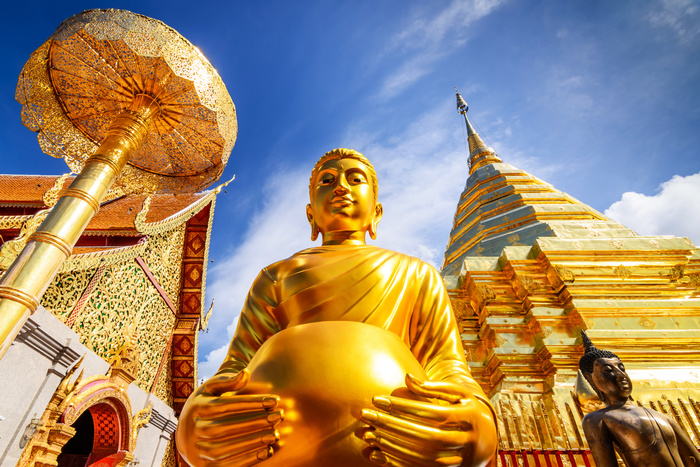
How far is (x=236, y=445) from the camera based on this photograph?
1045 mm

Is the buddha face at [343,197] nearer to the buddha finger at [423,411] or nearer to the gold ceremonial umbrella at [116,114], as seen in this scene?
the buddha finger at [423,411]

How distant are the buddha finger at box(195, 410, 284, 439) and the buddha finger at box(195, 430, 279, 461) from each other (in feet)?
0.05

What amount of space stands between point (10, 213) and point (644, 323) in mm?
7928

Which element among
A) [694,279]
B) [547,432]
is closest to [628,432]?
[547,432]

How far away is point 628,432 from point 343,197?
1.84 m

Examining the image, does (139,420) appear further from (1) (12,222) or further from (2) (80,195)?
(2) (80,195)

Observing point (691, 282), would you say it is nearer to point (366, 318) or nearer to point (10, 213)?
point (366, 318)

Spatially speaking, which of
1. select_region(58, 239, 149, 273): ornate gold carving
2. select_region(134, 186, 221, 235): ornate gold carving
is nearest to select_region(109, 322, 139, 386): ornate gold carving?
select_region(58, 239, 149, 273): ornate gold carving

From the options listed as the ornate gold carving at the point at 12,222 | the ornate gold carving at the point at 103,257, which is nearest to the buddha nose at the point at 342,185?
the ornate gold carving at the point at 103,257

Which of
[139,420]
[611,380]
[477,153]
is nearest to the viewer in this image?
[611,380]

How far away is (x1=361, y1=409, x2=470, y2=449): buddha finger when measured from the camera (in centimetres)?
97

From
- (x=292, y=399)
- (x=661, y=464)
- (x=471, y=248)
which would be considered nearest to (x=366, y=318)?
(x=292, y=399)

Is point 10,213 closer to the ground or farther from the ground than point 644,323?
farther from the ground

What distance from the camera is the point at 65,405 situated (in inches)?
157
